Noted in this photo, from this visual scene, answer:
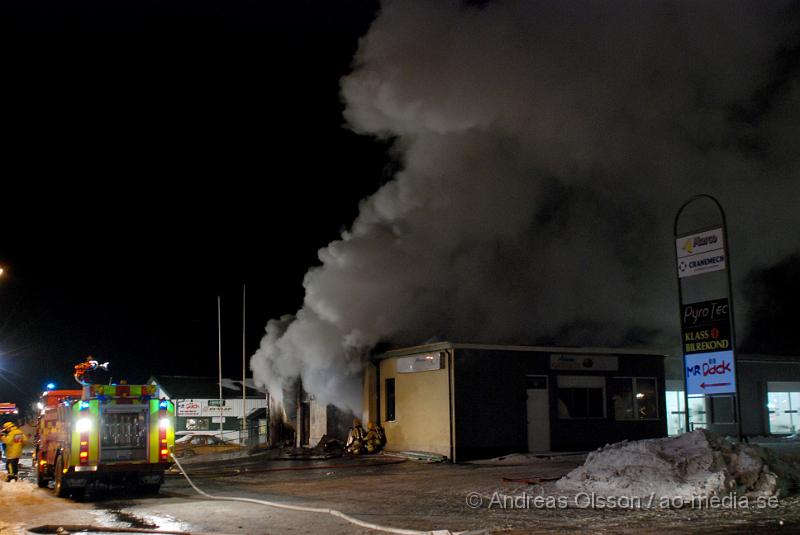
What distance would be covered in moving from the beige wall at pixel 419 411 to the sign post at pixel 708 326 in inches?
296

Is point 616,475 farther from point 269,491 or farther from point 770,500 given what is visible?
point 269,491

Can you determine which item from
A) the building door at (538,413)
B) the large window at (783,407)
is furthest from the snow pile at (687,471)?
the large window at (783,407)

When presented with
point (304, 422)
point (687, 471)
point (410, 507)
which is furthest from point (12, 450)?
point (687, 471)

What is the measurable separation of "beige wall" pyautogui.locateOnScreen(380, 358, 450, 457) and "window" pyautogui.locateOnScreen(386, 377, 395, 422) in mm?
125

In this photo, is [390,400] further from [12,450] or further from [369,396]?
[12,450]

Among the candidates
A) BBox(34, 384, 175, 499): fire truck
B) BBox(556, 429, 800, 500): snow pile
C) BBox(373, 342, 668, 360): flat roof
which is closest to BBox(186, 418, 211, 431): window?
BBox(373, 342, 668, 360): flat roof

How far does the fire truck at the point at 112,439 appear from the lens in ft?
50.1

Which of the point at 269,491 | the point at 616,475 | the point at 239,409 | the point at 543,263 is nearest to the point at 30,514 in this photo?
the point at 269,491

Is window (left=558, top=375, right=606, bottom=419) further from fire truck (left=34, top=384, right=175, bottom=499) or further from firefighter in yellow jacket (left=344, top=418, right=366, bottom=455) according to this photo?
fire truck (left=34, top=384, right=175, bottom=499)

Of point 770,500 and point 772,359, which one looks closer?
point 770,500

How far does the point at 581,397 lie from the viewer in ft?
81.6

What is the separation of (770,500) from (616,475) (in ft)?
7.92

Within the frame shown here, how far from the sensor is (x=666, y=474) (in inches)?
500

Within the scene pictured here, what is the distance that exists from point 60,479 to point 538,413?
Result: 13836 mm
